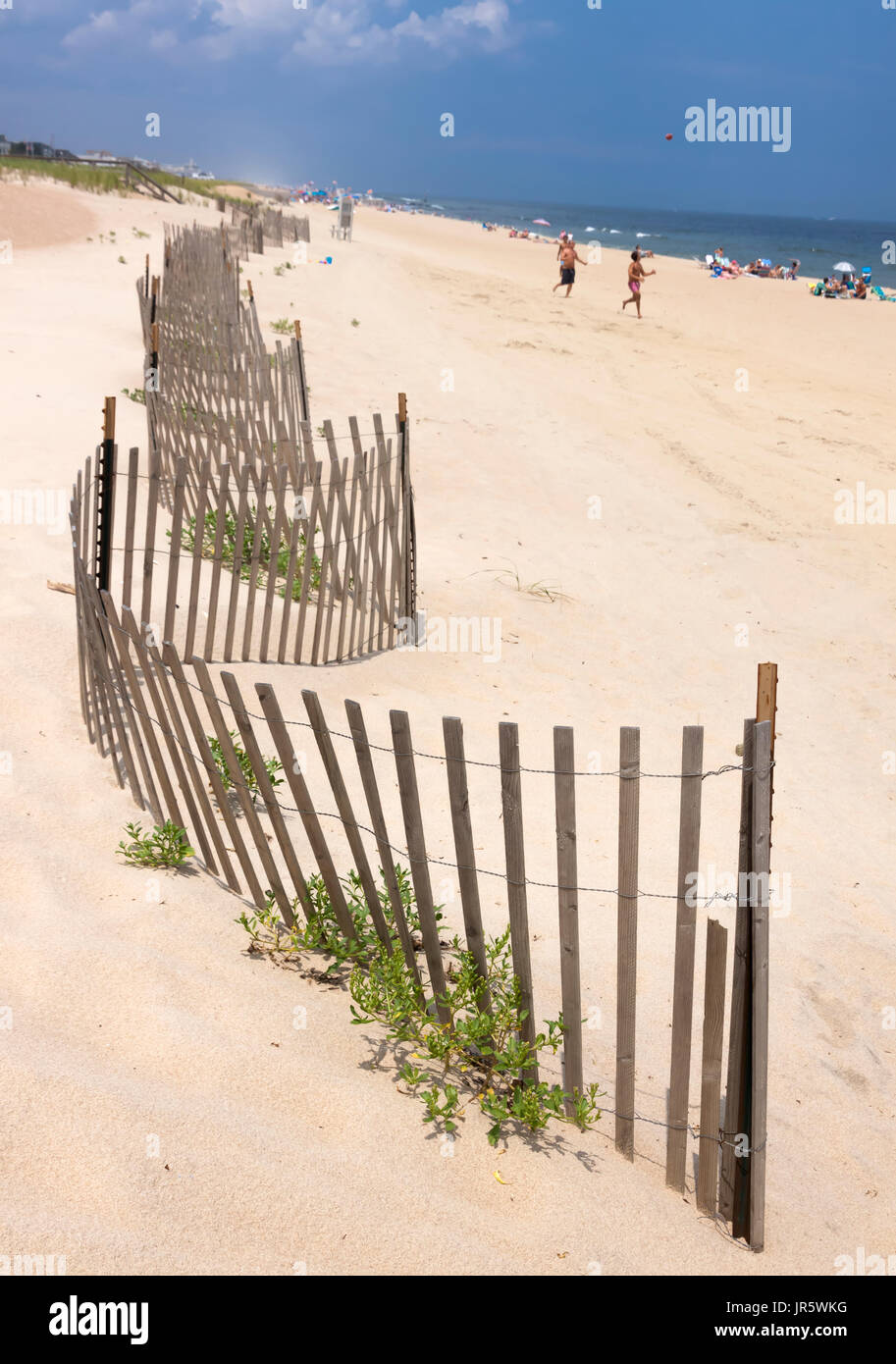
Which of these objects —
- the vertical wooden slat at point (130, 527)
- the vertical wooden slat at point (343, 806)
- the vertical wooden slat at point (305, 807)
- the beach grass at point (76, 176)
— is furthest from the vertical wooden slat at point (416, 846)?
the beach grass at point (76, 176)

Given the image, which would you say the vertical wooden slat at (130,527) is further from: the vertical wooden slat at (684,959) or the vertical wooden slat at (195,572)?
the vertical wooden slat at (684,959)

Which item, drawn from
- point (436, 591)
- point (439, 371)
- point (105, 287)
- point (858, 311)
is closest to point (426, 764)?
point (436, 591)

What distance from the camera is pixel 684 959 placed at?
2.58 metres

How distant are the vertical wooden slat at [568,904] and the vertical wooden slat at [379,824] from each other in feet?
1.67

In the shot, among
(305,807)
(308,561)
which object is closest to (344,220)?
(308,561)

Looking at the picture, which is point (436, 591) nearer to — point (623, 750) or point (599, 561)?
point (599, 561)

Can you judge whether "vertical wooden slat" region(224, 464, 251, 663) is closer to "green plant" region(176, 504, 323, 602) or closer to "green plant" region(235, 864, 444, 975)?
"green plant" region(176, 504, 323, 602)

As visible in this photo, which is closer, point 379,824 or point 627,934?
point 627,934

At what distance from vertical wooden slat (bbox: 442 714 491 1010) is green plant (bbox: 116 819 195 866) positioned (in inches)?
48.1

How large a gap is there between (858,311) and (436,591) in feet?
66.1

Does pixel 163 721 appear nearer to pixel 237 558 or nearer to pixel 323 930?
pixel 323 930

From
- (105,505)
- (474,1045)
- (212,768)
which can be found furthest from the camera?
(105,505)

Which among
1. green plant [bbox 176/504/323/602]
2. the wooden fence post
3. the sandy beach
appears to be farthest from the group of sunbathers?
the wooden fence post

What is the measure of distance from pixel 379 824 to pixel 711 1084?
1140mm
